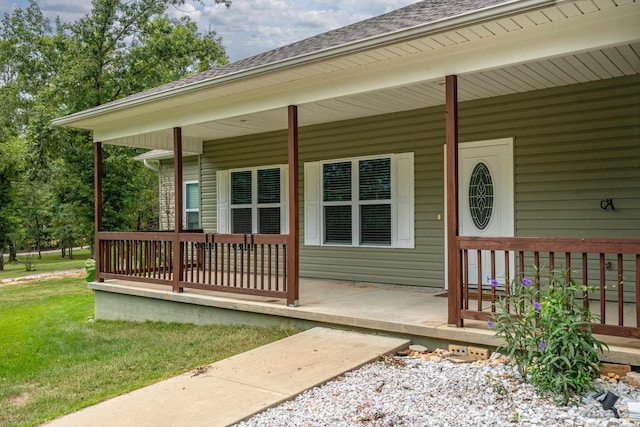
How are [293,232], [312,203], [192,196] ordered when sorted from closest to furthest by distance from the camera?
[293,232] → [312,203] → [192,196]

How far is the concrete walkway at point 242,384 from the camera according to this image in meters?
3.25

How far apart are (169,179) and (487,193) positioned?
8025mm

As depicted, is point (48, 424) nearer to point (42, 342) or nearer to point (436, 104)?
point (42, 342)

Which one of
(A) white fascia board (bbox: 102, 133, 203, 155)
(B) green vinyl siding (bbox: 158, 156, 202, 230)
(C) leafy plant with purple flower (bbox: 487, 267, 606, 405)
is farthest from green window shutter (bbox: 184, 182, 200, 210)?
(C) leafy plant with purple flower (bbox: 487, 267, 606, 405)

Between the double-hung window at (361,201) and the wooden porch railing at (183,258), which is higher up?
the double-hung window at (361,201)

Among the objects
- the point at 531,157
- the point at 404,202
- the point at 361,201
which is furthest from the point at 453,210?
the point at 361,201

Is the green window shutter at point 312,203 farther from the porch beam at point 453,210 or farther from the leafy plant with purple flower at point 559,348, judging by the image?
the leafy plant with purple flower at point 559,348

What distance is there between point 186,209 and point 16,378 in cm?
629

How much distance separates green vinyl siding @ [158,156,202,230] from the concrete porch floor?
3069 millimetres

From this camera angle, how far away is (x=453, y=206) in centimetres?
453

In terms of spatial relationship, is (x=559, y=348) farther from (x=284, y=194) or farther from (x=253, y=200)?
(x=253, y=200)

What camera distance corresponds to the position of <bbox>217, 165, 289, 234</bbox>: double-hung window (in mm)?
8672

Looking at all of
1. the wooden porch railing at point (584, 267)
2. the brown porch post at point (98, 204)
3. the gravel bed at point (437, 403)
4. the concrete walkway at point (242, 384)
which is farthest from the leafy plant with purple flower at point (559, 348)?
the brown porch post at point (98, 204)

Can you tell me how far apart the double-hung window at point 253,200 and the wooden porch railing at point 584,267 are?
12.0 ft
